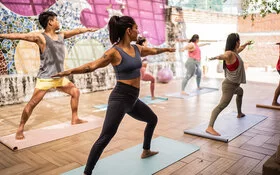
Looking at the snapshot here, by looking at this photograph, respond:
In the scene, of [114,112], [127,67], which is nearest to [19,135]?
[114,112]

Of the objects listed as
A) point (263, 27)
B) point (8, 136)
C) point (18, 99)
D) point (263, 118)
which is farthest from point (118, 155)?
point (263, 27)

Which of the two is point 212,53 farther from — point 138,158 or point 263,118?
point 138,158

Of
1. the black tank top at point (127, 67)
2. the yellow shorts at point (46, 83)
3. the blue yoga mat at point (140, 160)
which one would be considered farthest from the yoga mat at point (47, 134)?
the black tank top at point (127, 67)

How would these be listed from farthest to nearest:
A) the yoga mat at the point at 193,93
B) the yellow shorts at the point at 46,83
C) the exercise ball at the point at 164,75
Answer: the exercise ball at the point at 164,75 → the yoga mat at the point at 193,93 → the yellow shorts at the point at 46,83

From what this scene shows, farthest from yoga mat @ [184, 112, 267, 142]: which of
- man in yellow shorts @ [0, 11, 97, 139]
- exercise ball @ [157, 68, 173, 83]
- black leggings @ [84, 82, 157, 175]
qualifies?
exercise ball @ [157, 68, 173, 83]

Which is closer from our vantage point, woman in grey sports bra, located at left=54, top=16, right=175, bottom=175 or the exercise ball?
woman in grey sports bra, located at left=54, top=16, right=175, bottom=175

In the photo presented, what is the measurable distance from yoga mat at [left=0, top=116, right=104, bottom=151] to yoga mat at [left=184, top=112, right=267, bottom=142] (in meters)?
1.48

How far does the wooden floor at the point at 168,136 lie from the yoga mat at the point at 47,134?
112 mm

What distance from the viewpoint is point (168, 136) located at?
3.44 metres

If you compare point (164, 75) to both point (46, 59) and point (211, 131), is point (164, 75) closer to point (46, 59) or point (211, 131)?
point (211, 131)

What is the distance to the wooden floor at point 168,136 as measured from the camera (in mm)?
2537

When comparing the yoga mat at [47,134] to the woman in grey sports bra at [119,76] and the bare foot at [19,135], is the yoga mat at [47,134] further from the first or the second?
the woman in grey sports bra at [119,76]

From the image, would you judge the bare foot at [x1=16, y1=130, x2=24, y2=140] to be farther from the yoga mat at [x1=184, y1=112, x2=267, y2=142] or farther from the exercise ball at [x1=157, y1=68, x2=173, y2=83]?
Answer: the exercise ball at [x1=157, y1=68, x2=173, y2=83]

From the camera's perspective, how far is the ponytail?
2.15m
